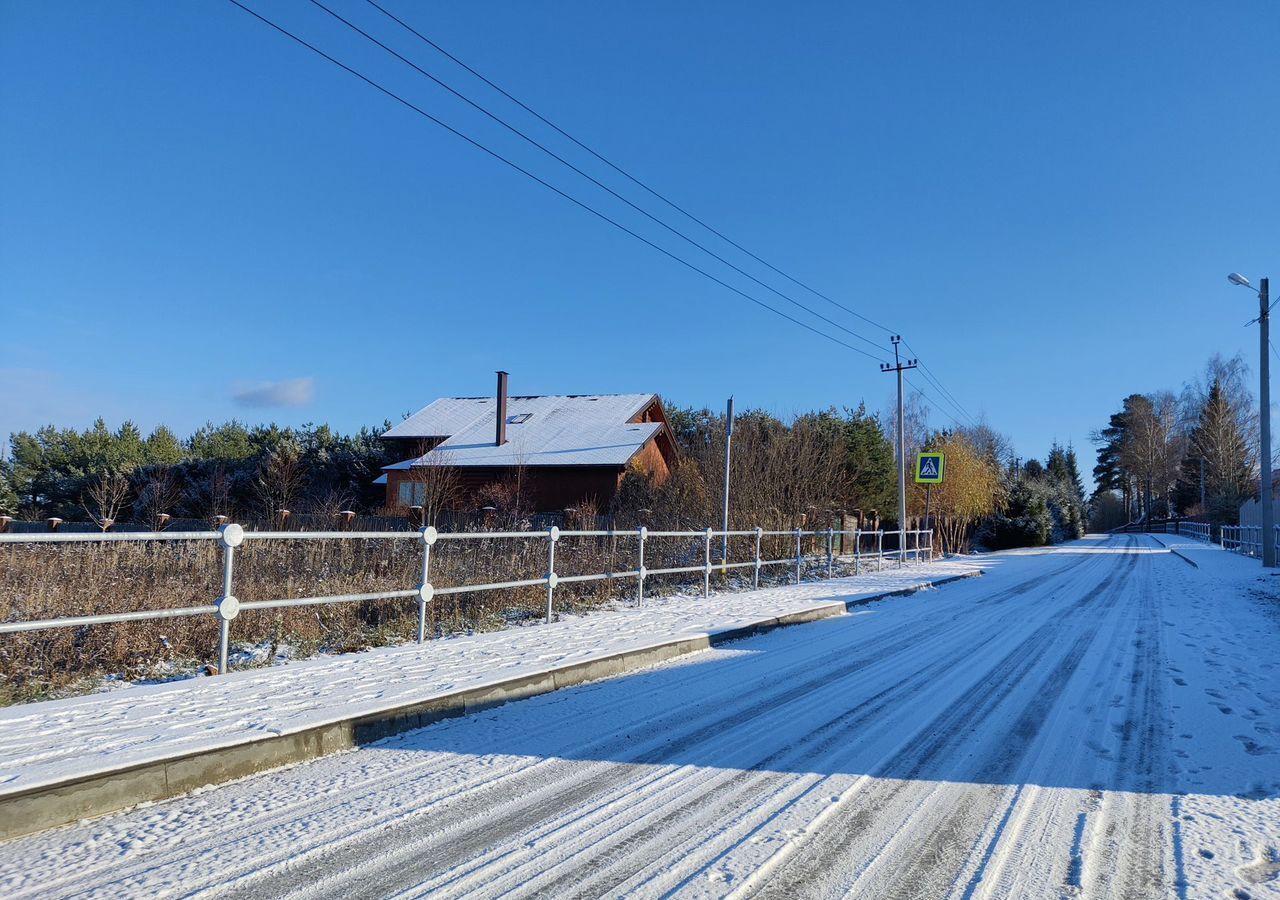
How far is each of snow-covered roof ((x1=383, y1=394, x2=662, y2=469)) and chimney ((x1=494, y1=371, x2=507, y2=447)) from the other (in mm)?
360

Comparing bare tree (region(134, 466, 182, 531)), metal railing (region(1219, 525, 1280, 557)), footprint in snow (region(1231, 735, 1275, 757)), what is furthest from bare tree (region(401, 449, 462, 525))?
metal railing (region(1219, 525, 1280, 557))

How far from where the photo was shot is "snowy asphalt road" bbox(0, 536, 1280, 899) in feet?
11.5

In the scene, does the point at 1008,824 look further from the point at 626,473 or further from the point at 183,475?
the point at 183,475

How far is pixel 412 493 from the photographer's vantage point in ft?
111

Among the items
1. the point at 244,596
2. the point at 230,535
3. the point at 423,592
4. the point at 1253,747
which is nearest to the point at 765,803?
the point at 1253,747

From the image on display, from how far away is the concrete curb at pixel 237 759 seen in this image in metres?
4.09

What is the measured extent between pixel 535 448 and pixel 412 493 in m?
5.77

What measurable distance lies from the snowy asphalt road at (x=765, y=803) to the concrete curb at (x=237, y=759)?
0.15 m

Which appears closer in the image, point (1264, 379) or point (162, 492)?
point (1264, 379)

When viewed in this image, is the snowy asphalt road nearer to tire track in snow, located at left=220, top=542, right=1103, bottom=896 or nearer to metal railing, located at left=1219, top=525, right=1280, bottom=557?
tire track in snow, located at left=220, top=542, right=1103, bottom=896

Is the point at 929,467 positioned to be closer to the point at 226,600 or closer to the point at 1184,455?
the point at 226,600

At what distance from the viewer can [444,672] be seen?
7242 mm

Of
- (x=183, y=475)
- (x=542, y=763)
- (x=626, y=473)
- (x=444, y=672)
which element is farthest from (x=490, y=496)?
(x=542, y=763)

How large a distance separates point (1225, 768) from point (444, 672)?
6.03 meters
